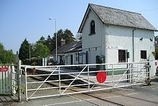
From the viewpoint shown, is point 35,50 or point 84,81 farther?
point 35,50

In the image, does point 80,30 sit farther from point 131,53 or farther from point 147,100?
point 147,100

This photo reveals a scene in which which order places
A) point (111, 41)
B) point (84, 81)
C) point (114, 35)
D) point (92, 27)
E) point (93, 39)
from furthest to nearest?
point (92, 27), point (93, 39), point (114, 35), point (111, 41), point (84, 81)

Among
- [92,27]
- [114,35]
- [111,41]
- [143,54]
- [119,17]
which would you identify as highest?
[119,17]

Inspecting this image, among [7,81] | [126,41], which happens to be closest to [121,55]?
[126,41]

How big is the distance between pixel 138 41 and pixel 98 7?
6153 millimetres

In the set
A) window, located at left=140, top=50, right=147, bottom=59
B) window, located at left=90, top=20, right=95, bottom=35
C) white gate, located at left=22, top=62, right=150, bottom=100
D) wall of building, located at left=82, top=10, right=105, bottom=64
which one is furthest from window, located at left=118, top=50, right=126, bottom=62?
white gate, located at left=22, top=62, right=150, bottom=100

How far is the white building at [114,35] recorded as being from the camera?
74.2ft

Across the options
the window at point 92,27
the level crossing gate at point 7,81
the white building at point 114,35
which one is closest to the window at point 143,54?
the white building at point 114,35

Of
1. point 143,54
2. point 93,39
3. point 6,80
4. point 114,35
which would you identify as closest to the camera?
point 6,80

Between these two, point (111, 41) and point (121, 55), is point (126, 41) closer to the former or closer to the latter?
point (121, 55)

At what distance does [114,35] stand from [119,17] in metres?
3.05

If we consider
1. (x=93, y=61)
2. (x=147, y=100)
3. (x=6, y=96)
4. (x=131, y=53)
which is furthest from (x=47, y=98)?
(x=131, y=53)

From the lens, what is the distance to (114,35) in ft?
75.8

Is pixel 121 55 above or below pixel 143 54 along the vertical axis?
below
